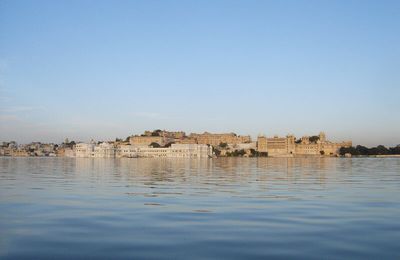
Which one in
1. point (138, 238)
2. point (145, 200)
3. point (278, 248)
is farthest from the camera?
point (145, 200)

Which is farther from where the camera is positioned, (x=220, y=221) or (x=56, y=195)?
(x=56, y=195)

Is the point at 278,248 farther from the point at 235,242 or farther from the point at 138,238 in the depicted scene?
the point at 138,238

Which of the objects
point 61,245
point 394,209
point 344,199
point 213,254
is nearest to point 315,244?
point 213,254

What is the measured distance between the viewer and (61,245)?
10.2 metres

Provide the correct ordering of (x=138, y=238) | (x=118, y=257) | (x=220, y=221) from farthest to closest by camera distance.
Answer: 1. (x=220, y=221)
2. (x=138, y=238)
3. (x=118, y=257)

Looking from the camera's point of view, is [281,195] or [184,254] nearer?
[184,254]

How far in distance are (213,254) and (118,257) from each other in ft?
5.76

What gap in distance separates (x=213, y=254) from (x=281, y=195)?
494 inches

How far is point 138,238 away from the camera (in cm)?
1095

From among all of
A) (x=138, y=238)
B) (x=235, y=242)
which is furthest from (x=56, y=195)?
(x=235, y=242)

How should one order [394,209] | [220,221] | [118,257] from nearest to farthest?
[118,257], [220,221], [394,209]

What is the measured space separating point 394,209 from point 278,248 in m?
7.99

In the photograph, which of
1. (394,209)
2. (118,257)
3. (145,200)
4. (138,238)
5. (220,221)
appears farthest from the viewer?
(145,200)

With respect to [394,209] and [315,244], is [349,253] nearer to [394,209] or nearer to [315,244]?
[315,244]
